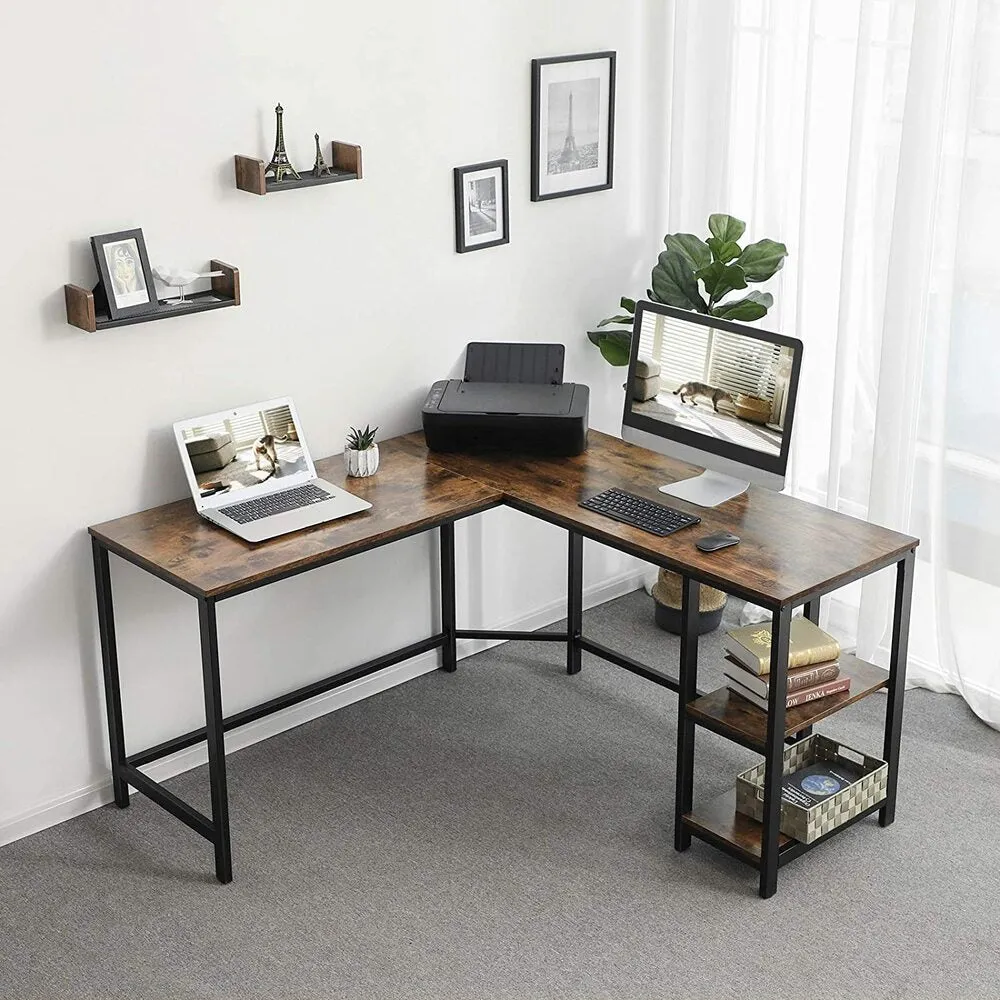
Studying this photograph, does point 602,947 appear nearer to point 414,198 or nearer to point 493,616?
point 493,616

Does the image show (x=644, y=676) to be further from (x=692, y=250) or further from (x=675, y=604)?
(x=692, y=250)

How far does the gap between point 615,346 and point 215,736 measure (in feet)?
5.61

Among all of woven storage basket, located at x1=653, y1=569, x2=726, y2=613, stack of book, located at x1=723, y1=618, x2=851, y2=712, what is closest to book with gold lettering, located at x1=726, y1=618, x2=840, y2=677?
stack of book, located at x1=723, y1=618, x2=851, y2=712

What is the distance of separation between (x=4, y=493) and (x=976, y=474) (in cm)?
250

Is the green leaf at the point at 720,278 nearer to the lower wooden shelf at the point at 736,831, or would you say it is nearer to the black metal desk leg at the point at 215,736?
the lower wooden shelf at the point at 736,831

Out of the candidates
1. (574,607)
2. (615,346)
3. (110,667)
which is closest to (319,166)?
(615,346)

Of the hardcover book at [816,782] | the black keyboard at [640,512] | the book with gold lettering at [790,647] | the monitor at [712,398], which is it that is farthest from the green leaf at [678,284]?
the hardcover book at [816,782]

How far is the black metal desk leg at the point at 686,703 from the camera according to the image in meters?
3.16

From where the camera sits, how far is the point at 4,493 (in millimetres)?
3191

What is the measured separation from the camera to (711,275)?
3938 millimetres

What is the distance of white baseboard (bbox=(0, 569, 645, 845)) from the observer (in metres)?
3.45

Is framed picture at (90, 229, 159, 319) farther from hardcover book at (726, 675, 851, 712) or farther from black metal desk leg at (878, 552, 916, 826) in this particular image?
black metal desk leg at (878, 552, 916, 826)

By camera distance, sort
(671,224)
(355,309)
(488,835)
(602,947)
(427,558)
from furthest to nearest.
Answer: (671,224)
(427,558)
(355,309)
(488,835)
(602,947)

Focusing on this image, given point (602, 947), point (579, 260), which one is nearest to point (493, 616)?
point (579, 260)
